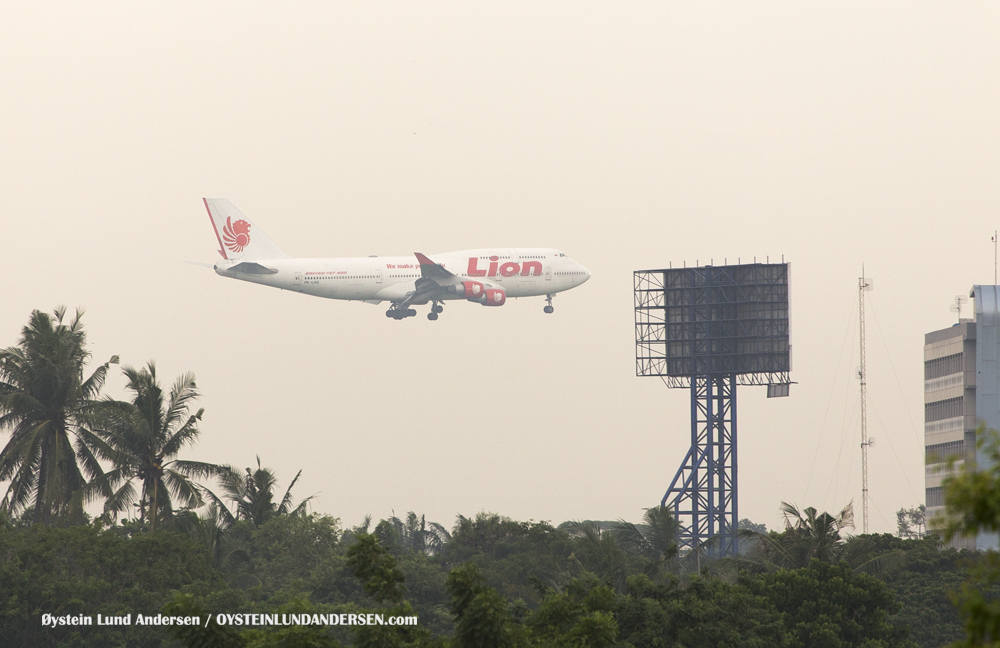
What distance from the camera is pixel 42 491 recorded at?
64375mm

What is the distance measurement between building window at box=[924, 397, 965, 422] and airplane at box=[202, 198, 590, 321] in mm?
49281

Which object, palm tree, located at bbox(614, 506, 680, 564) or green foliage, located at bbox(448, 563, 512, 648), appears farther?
palm tree, located at bbox(614, 506, 680, 564)

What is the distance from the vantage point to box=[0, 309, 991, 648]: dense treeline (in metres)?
33.4

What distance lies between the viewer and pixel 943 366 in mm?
143375

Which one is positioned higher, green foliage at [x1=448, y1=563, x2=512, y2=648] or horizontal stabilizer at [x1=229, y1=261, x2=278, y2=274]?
horizontal stabilizer at [x1=229, y1=261, x2=278, y2=274]

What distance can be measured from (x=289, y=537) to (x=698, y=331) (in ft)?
156

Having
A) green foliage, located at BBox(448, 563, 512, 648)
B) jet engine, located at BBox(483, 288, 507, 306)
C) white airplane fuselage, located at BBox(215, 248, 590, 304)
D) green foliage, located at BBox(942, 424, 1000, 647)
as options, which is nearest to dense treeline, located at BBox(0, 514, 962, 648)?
green foliage, located at BBox(448, 563, 512, 648)

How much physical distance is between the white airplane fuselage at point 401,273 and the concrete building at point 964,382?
156 ft

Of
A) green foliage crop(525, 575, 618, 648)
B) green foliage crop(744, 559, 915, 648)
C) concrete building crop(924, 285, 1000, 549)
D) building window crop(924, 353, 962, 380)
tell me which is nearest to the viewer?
green foliage crop(525, 575, 618, 648)

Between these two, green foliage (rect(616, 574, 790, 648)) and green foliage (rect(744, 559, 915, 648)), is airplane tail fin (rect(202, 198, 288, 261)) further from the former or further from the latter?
green foliage (rect(616, 574, 790, 648))

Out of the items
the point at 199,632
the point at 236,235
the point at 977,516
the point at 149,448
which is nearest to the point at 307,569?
the point at 149,448

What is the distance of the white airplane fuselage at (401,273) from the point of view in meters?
110

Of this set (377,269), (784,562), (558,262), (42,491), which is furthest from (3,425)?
(558,262)

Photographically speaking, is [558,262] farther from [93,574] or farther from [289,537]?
[93,574]
